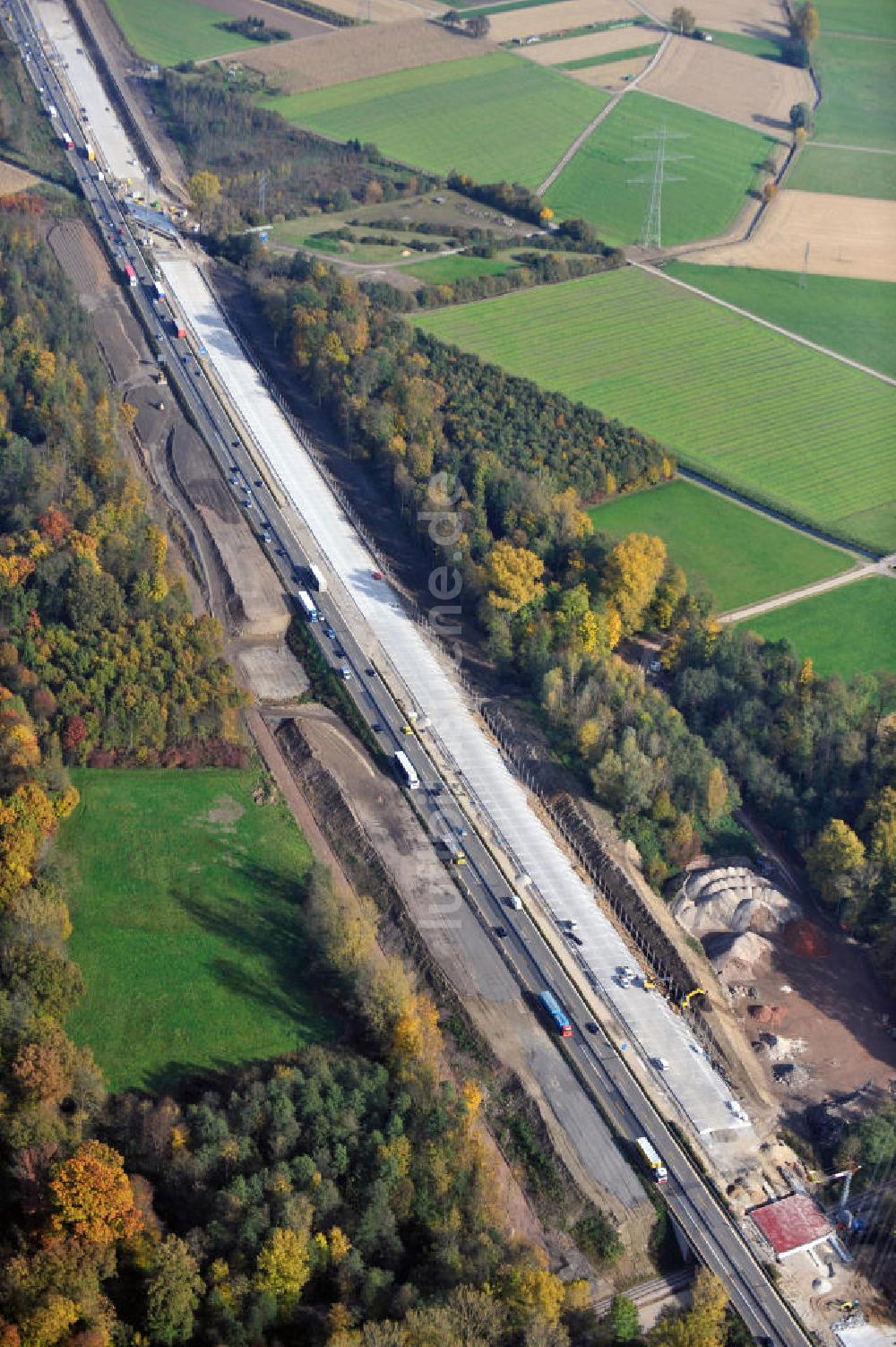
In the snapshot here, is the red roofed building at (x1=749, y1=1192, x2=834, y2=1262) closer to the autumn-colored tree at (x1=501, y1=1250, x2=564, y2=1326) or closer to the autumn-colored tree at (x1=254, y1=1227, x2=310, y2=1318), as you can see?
the autumn-colored tree at (x1=501, y1=1250, x2=564, y2=1326)

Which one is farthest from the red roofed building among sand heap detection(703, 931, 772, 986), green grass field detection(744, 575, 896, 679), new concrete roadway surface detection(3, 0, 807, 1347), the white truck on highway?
the white truck on highway

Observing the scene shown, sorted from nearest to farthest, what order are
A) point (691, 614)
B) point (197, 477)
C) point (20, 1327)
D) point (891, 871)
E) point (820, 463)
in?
point (20, 1327)
point (891, 871)
point (691, 614)
point (197, 477)
point (820, 463)

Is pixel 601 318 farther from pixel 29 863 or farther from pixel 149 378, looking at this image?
pixel 29 863

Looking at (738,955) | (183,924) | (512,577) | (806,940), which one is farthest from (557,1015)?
(512,577)

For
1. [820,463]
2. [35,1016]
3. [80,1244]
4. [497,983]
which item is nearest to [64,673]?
[35,1016]

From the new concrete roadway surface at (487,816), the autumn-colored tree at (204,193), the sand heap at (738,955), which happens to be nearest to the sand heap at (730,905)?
the sand heap at (738,955)

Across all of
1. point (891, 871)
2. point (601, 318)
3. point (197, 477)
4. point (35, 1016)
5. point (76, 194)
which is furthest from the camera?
point (76, 194)
